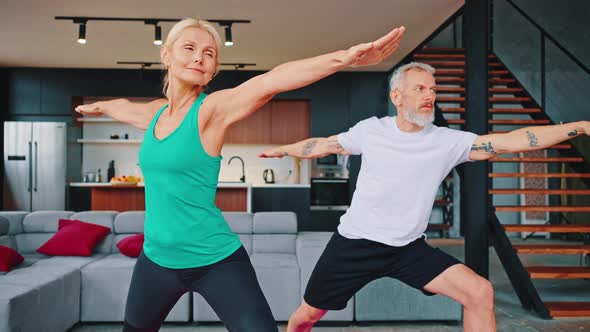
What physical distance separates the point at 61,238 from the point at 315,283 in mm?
2712

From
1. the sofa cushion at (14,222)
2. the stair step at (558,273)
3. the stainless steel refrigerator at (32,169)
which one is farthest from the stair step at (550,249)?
the stainless steel refrigerator at (32,169)

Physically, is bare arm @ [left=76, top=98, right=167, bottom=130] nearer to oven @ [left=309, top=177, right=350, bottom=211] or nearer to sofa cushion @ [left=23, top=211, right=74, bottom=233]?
sofa cushion @ [left=23, top=211, right=74, bottom=233]

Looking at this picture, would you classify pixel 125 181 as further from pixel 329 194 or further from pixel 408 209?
pixel 408 209

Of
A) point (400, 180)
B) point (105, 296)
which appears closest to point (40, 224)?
point (105, 296)

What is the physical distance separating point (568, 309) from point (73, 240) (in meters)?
3.99

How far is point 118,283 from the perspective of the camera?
380cm

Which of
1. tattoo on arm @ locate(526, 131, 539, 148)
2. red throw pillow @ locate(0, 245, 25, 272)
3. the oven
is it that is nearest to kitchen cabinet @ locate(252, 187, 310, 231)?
the oven

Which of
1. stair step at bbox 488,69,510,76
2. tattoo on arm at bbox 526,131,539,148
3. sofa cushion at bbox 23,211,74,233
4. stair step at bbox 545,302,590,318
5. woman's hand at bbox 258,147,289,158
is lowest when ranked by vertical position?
stair step at bbox 545,302,590,318

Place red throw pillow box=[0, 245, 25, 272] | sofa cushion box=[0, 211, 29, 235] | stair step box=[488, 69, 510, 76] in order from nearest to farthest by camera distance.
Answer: red throw pillow box=[0, 245, 25, 272]
sofa cushion box=[0, 211, 29, 235]
stair step box=[488, 69, 510, 76]

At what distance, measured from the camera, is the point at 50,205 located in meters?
8.22

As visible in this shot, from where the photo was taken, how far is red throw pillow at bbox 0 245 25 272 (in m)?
3.62

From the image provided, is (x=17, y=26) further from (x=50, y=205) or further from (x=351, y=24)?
(x=351, y=24)

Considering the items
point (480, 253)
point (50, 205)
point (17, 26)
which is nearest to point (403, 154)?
point (480, 253)

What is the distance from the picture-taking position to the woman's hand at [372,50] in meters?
1.19
